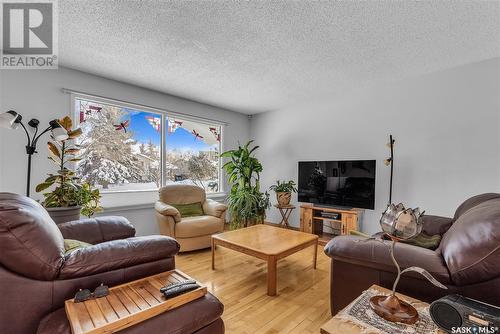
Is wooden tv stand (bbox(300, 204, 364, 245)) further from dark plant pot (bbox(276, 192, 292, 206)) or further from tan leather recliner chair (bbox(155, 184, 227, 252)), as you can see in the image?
tan leather recliner chair (bbox(155, 184, 227, 252))

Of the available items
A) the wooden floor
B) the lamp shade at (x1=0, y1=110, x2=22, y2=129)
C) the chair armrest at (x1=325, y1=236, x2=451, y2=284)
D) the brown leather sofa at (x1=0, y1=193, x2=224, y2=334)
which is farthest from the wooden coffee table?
the lamp shade at (x1=0, y1=110, x2=22, y2=129)

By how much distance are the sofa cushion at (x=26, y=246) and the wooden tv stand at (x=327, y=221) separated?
3.09 m

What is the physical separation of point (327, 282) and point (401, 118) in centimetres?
238

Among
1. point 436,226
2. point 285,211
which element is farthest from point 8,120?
point 436,226

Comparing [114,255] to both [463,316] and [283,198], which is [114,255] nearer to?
[463,316]

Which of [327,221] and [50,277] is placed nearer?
[50,277]

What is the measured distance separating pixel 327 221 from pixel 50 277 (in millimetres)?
3435

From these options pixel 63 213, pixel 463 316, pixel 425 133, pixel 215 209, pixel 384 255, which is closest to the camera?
pixel 463 316

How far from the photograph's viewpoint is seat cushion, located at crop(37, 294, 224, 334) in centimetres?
92

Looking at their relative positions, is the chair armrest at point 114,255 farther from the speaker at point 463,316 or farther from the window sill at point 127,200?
the window sill at point 127,200

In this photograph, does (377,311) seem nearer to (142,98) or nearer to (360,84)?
(360,84)

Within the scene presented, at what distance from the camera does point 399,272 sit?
0.97 meters

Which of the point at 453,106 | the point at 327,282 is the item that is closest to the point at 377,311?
the point at 327,282

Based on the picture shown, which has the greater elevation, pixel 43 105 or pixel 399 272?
pixel 43 105
